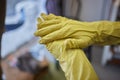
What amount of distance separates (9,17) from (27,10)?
0.61 ft

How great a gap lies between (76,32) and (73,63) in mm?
125

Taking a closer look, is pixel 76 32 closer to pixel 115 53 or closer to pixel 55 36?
pixel 55 36

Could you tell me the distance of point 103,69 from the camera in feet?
6.44

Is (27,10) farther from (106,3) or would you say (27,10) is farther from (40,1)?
(106,3)

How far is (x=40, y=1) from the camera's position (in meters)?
1.56

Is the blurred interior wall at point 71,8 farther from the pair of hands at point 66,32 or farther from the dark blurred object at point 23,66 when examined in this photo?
the pair of hands at point 66,32

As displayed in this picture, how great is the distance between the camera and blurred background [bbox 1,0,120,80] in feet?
4.92

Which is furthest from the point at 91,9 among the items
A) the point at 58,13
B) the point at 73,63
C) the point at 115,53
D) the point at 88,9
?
the point at 73,63

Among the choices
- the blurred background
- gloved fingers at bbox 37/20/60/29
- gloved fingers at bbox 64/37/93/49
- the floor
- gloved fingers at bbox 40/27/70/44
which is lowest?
the floor

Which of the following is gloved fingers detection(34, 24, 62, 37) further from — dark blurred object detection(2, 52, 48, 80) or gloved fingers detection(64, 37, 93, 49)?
dark blurred object detection(2, 52, 48, 80)

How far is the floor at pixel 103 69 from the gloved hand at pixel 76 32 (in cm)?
110

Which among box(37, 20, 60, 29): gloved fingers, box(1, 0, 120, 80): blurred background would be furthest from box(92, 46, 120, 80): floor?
box(37, 20, 60, 29): gloved fingers

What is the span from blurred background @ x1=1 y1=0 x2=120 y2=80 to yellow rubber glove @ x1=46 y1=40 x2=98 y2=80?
0.74 m

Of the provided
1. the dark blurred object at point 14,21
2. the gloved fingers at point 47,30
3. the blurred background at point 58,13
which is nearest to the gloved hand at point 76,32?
the gloved fingers at point 47,30
